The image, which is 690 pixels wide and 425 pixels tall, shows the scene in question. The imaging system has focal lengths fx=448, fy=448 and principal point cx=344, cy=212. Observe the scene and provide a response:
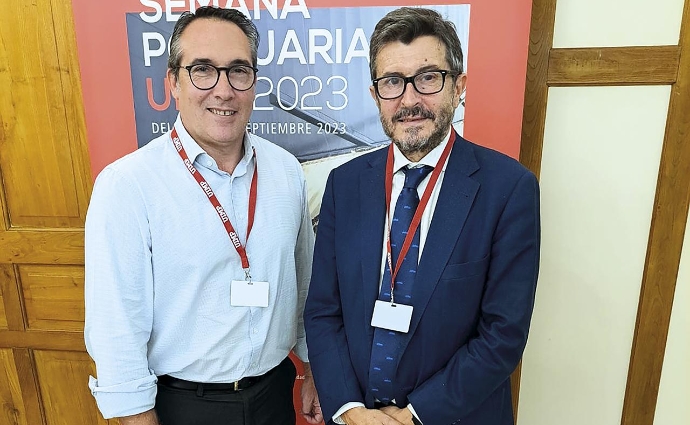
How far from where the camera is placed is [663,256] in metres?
1.86

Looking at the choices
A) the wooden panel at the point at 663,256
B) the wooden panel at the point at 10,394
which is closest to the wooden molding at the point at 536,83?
the wooden panel at the point at 663,256

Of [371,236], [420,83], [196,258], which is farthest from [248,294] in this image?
Result: [420,83]

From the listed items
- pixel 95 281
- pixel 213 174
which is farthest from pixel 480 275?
pixel 95 281

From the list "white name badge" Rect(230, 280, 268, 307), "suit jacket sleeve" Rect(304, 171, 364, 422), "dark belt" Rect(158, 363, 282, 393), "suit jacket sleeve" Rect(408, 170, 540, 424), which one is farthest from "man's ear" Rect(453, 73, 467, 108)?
"dark belt" Rect(158, 363, 282, 393)

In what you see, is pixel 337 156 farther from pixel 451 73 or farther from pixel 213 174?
pixel 451 73

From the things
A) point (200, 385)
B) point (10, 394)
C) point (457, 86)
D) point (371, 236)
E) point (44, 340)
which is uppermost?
point (457, 86)

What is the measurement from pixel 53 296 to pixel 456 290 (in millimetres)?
2021

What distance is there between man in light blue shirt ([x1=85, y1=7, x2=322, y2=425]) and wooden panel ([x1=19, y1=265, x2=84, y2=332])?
103cm

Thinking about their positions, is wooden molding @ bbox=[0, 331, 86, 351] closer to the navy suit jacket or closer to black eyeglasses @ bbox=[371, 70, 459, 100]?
the navy suit jacket

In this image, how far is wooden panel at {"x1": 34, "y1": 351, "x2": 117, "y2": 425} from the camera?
89.7 inches

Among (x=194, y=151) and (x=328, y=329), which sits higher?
(x=194, y=151)

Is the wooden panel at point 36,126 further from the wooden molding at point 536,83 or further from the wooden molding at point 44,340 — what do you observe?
the wooden molding at point 536,83

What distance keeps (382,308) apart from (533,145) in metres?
1.03

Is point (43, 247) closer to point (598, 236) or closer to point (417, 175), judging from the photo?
point (417, 175)
